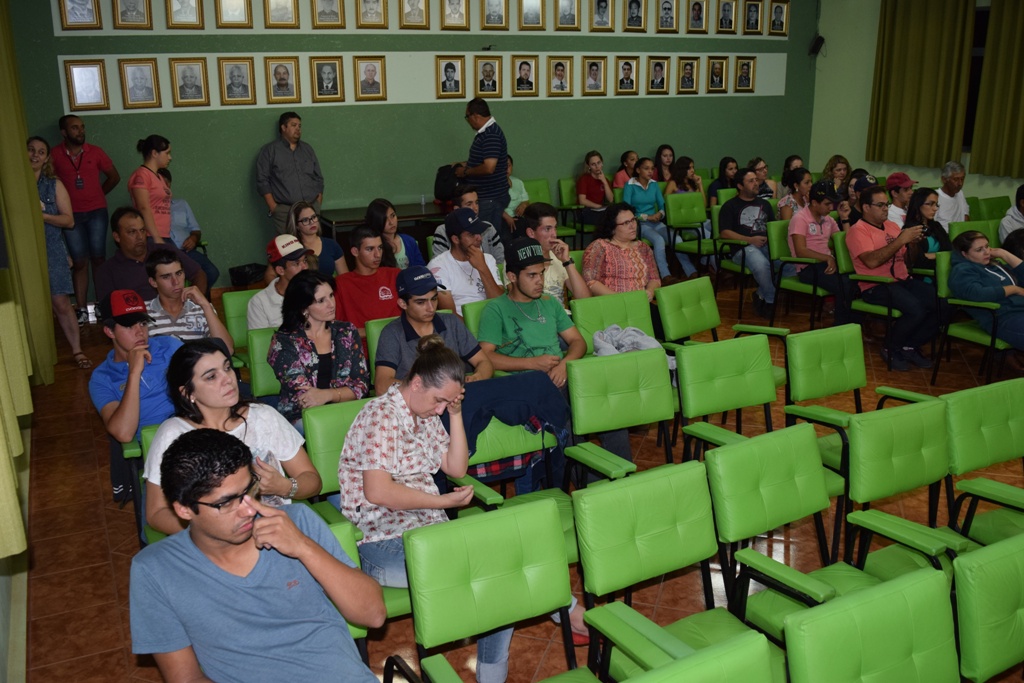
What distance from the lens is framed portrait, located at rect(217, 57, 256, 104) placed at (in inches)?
339

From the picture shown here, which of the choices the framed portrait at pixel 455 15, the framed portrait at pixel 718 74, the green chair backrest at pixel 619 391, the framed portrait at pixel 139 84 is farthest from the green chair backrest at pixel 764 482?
the framed portrait at pixel 718 74

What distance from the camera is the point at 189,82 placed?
8508mm

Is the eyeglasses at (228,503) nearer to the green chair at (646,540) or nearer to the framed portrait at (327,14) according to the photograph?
the green chair at (646,540)

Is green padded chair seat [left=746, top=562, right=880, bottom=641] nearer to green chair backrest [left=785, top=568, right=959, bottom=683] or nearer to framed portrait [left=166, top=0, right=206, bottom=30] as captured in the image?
green chair backrest [left=785, top=568, right=959, bottom=683]

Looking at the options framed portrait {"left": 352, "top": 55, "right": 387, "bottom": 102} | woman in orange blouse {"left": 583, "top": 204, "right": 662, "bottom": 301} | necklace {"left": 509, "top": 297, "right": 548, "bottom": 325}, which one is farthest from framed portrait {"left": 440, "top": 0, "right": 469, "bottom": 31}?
necklace {"left": 509, "top": 297, "right": 548, "bottom": 325}

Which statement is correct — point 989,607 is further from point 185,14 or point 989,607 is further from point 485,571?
point 185,14

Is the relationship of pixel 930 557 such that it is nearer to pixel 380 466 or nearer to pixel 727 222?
pixel 380 466

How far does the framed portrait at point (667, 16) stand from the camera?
10789 mm

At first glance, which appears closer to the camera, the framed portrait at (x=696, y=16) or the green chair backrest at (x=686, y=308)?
the green chair backrest at (x=686, y=308)

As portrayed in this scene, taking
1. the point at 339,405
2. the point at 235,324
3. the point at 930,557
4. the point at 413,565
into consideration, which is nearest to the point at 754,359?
the point at 930,557

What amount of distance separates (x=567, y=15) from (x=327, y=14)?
2870 mm

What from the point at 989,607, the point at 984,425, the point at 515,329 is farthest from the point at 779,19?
the point at 989,607

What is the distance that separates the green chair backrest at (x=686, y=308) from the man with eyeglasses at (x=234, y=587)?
331 centimetres

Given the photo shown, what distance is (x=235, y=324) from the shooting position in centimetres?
532
